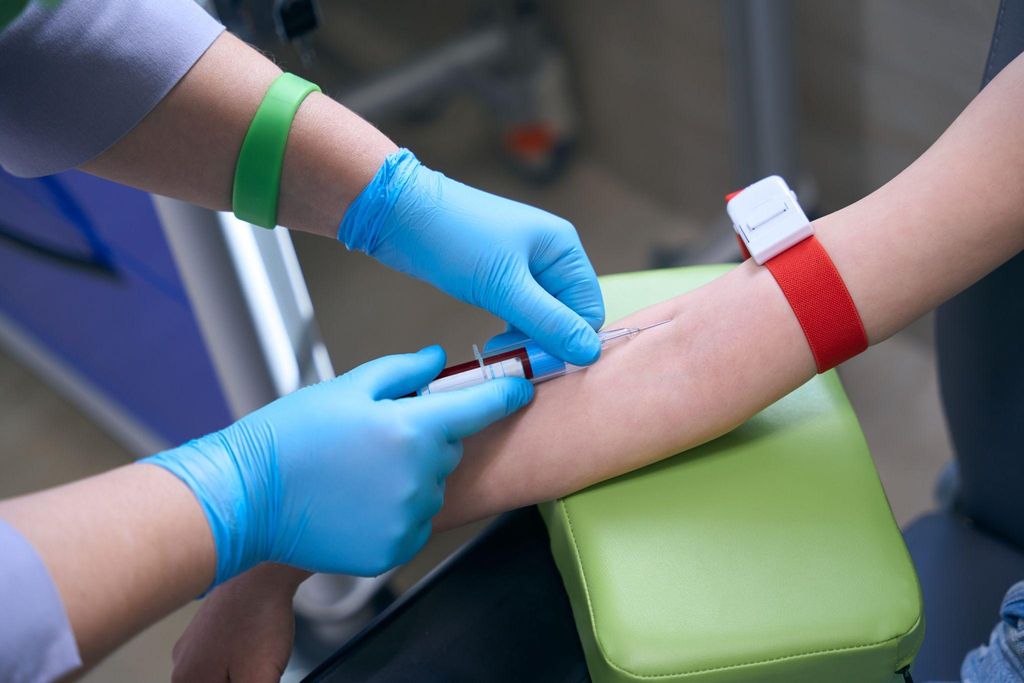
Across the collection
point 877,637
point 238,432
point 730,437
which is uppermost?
point 238,432

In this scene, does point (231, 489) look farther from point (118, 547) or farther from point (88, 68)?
point (88, 68)

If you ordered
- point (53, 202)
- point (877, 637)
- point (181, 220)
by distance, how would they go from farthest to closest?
1. point (53, 202)
2. point (181, 220)
3. point (877, 637)

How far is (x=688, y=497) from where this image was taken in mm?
718

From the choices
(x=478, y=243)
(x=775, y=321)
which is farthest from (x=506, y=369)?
(x=775, y=321)

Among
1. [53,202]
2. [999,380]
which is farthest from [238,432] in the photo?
[53,202]

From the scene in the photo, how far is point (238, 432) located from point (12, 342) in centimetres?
147

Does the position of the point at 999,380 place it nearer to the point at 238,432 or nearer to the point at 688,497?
the point at 688,497

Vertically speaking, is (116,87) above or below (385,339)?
above

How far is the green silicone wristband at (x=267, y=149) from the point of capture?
82 cm

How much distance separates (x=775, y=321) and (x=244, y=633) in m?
0.52

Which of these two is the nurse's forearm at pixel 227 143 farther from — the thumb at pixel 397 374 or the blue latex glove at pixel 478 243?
the thumb at pixel 397 374

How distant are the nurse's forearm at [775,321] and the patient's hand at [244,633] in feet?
0.60

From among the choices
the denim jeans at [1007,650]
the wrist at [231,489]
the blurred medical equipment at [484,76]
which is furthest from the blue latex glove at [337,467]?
the blurred medical equipment at [484,76]

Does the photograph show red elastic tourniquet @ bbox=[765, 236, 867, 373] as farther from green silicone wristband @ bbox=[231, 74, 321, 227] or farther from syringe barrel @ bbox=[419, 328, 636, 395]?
green silicone wristband @ bbox=[231, 74, 321, 227]
